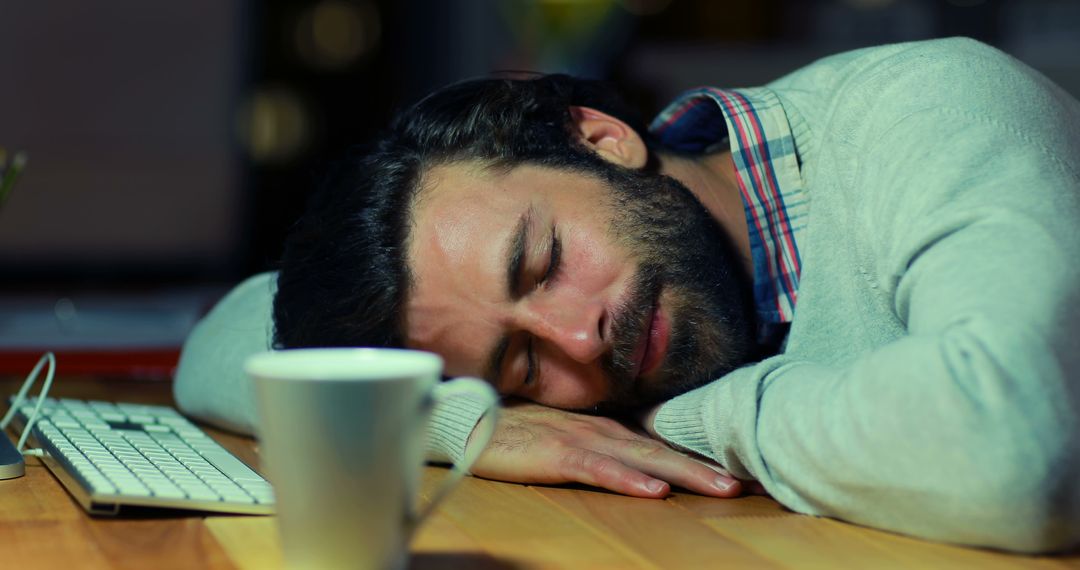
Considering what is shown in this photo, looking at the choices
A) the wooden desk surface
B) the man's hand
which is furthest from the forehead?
the wooden desk surface

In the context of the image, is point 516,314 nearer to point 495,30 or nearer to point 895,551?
point 895,551

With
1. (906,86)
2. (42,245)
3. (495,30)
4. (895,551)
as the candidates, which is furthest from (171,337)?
(495,30)

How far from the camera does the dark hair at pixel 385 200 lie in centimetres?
121

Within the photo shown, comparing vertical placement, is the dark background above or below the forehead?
below

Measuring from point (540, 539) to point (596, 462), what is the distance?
188 mm

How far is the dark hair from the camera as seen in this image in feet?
3.99

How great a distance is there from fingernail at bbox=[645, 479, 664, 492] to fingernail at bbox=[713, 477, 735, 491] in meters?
0.04

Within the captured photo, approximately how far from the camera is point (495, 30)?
14.9 ft

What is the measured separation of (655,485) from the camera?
0.97 metres

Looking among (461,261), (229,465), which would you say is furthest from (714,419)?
(229,465)

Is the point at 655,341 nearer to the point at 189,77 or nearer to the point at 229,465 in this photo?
the point at 229,465

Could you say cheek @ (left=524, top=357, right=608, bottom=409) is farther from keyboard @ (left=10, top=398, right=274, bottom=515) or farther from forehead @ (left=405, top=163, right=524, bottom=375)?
keyboard @ (left=10, top=398, right=274, bottom=515)

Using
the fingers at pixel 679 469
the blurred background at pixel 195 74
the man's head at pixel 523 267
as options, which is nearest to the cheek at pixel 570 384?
the man's head at pixel 523 267

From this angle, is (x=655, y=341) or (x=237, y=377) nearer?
(x=655, y=341)
